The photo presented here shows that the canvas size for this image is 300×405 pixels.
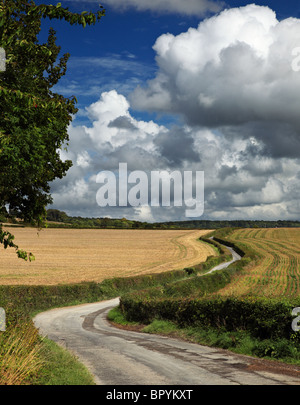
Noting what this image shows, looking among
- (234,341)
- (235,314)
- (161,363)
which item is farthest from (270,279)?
(161,363)

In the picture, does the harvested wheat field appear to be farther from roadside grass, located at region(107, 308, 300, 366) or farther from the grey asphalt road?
the grey asphalt road

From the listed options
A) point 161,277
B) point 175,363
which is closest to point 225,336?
point 175,363

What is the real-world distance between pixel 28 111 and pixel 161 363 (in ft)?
32.3

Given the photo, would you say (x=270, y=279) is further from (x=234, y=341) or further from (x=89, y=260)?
(x=89, y=260)

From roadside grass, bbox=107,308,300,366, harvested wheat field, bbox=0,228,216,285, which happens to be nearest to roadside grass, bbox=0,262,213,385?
roadside grass, bbox=107,308,300,366

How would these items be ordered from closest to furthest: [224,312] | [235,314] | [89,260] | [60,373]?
[60,373] → [235,314] → [224,312] → [89,260]

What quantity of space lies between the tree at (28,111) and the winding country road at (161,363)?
5.56 metres

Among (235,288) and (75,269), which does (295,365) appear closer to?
(235,288)

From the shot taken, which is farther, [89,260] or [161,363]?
[89,260]

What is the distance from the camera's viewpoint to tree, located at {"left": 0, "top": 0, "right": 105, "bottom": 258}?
9.38 m

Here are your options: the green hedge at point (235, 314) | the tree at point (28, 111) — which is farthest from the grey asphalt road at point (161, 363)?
the tree at point (28, 111)

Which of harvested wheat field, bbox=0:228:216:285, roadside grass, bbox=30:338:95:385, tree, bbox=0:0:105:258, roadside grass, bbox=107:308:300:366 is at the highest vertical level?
tree, bbox=0:0:105:258

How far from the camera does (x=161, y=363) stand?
15.0 metres

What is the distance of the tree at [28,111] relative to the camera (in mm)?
9375
